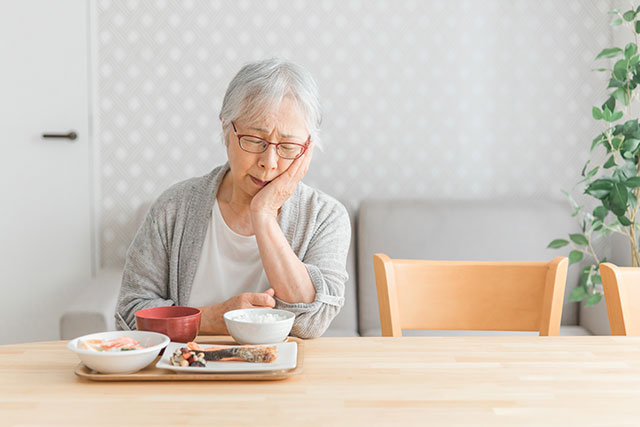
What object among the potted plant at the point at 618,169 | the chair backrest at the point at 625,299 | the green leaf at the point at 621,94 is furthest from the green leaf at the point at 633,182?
the chair backrest at the point at 625,299

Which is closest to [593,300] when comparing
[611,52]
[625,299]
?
[611,52]

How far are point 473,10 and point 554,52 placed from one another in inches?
16.4

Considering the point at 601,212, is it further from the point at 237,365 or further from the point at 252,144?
the point at 237,365

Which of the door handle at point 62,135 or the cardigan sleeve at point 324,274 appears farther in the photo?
the door handle at point 62,135

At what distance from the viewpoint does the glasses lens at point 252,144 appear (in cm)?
144

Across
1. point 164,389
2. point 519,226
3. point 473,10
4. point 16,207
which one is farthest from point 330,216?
point 16,207

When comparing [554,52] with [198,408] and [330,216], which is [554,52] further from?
[198,408]

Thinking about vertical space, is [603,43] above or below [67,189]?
above

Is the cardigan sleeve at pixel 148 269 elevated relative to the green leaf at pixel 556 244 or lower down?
elevated

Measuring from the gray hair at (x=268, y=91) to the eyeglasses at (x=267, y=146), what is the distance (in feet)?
0.14

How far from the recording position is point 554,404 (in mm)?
921

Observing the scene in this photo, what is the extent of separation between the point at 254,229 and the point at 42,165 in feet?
6.10

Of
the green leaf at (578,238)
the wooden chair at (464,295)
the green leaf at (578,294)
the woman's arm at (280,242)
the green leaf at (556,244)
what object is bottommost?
the green leaf at (578,294)

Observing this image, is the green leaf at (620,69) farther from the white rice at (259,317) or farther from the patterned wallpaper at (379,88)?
the white rice at (259,317)
